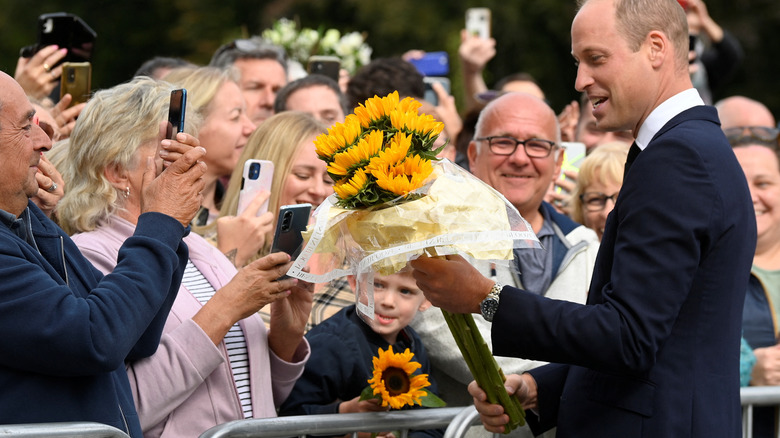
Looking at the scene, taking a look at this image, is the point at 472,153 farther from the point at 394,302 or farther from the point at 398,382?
the point at 398,382

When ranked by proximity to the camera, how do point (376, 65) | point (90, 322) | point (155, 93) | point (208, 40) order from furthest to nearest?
1. point (208, 40)
2. point (376, 65)
3. point (155, 93)
4. point (90, 322)

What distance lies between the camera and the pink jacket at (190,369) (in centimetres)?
330

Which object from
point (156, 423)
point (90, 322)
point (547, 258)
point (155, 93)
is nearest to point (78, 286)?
point (90, 322)

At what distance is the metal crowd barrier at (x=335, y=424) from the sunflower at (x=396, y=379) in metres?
0.08

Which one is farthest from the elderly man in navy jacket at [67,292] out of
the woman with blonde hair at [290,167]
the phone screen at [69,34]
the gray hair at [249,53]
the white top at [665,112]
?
the gray hair at [249,53]

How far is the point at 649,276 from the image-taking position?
2.74 m

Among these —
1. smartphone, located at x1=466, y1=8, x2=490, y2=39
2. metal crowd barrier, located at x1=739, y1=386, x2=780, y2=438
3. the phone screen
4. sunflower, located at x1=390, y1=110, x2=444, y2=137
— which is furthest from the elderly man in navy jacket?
smartphone, located at x1=466, y1=8, x2=490, y2=39

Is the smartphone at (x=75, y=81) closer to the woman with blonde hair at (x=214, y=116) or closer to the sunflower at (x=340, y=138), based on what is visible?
the woman with blonde hair at (x=214, y=116)

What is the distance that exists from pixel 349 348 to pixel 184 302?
721 millimetres

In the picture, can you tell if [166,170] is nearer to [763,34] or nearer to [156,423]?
[156,423]

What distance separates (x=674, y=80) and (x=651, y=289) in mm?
647

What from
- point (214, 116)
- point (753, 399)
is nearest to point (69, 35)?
point (214, 116)

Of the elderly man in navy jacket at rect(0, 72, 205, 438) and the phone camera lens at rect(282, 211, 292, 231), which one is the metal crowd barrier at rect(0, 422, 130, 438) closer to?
the elderly man in navy jacket at rect(0, 72, 205, 438)

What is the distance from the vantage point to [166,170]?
10.1 feet
